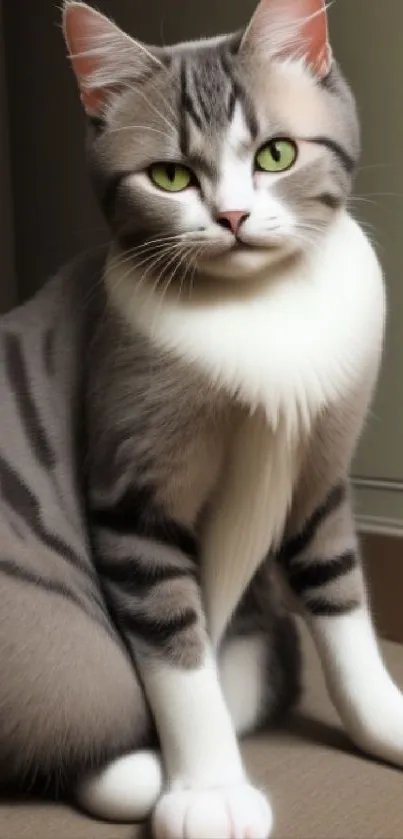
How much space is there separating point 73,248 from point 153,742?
1139mm

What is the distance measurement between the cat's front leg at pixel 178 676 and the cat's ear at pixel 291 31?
0.43 m

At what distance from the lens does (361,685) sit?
979mm

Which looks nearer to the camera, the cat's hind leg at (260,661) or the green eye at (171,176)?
the green eye at (171,176)

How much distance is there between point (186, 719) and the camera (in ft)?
2.86

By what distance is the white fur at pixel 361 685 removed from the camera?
96 centimetres

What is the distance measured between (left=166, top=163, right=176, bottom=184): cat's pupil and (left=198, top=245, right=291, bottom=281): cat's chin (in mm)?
84

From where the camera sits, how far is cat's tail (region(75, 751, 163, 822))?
89 centimetres

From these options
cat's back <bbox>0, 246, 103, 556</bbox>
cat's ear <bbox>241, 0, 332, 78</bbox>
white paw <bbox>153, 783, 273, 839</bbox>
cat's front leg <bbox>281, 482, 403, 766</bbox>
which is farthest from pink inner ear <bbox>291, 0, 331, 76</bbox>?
white paw <bbox>153, 783, 273, 839</bbox>

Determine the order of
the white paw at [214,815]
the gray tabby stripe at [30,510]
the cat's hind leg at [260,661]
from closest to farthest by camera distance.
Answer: the white paw at [214,815], the gray tabby stripe at [30,510], the cat's hind leg at [260,661]

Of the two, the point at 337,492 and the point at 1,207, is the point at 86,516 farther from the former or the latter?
the point at 1,207

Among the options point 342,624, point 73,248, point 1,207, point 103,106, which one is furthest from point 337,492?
point 1,207

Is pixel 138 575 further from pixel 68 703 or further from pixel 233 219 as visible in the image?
pixel 233 219

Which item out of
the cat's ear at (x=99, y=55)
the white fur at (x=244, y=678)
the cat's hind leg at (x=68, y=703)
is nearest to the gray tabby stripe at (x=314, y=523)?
the white fur at (x=244, y=678)

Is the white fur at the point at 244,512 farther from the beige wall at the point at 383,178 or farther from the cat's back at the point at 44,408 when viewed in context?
the beige wall at the point at 383,178
